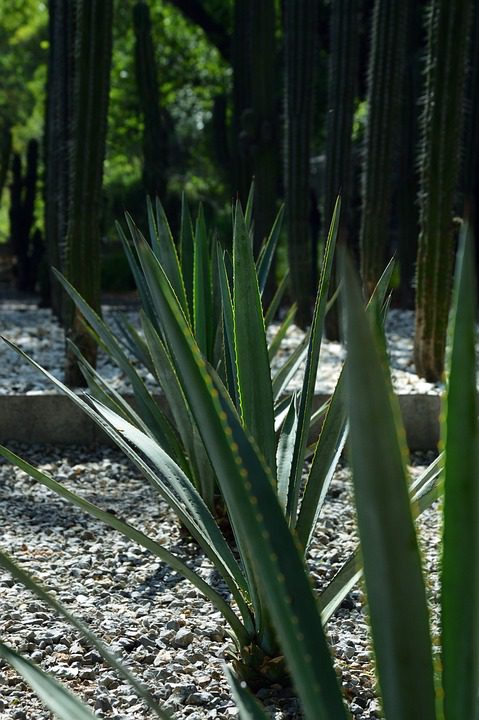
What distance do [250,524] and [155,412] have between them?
1.79m

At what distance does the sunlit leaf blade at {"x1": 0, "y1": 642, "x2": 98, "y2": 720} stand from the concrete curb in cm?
302

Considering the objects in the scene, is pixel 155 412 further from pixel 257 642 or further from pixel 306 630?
pixel 306 630

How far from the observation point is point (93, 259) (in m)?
4.48

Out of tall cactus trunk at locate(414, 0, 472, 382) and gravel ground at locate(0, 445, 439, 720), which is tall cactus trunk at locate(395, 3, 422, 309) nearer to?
tall cactus trunk at locate(414, 0, 472, 382)

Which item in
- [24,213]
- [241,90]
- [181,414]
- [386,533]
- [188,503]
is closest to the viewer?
[386,533]

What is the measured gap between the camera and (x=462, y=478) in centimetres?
103

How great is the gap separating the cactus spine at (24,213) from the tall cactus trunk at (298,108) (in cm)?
456

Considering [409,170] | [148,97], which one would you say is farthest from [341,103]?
[148,97]

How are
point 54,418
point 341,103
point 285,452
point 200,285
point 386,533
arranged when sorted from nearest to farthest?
point 386,533, point 285,452, point 200,285, point 54,418, point 341,103

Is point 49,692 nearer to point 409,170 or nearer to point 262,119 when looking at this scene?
point 262,119

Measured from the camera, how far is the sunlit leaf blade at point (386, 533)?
0.93m

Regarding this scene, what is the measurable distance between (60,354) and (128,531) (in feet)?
13.7

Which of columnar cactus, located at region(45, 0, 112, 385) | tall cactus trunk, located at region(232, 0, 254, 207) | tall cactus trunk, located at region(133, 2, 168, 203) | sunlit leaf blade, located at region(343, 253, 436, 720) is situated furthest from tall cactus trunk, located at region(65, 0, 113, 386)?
tall cactus trunk, located at region(133, 2, 168, 203)

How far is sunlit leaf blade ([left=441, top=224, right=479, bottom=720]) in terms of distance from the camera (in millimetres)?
1023
